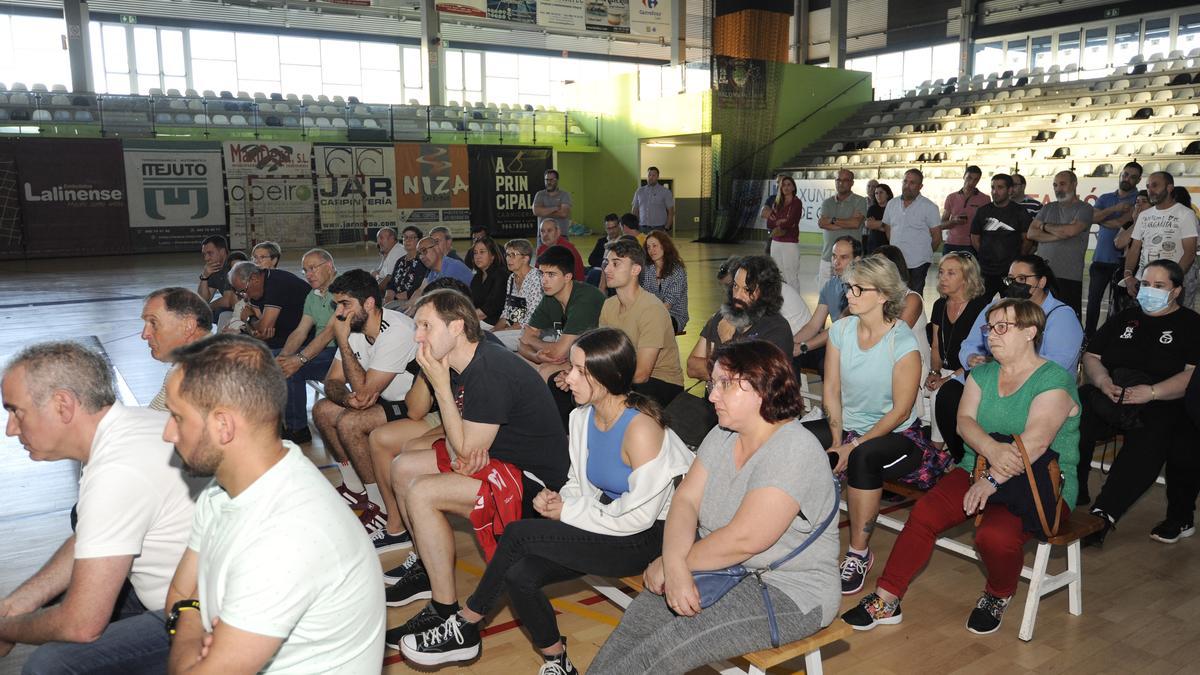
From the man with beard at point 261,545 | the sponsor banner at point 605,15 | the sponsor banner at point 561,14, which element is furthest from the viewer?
the sponsor banner at point 605,15

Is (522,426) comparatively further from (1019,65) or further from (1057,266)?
(1019,65)

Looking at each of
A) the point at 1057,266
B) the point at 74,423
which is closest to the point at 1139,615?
the point at 74,423

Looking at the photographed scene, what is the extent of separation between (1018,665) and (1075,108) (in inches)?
723

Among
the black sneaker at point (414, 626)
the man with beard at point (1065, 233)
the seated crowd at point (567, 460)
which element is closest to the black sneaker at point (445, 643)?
the seated crowd at point (567, 460)

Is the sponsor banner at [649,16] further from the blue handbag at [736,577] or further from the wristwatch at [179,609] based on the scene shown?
the wristwatch at [179,609]

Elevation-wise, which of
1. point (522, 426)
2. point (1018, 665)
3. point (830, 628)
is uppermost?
point (522, 426)

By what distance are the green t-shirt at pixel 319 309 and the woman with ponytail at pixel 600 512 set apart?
10.7ft

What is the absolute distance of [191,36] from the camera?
2433 cm

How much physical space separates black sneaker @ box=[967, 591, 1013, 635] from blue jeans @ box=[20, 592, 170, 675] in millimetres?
2709

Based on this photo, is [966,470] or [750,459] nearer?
[750,459]

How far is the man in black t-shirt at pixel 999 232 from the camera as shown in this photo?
729 cm

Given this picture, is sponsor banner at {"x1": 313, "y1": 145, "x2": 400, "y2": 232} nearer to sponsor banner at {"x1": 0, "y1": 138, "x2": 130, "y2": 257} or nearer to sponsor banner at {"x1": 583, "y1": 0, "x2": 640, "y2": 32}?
sponsor banner at {"x1": 0, "y1": 138, "x2": 130, "y2": 257}

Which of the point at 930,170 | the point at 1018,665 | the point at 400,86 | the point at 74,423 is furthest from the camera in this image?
the point at 400,86

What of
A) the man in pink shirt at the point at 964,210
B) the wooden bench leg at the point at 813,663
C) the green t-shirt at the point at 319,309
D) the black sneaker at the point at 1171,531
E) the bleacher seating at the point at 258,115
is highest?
the bleacher seating at the point at 258,115
